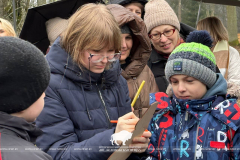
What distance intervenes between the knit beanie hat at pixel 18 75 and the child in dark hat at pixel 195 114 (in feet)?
3.51

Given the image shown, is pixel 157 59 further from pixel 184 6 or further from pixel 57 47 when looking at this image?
pixel 184 6

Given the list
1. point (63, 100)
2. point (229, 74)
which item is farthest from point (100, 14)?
point (229, 74)

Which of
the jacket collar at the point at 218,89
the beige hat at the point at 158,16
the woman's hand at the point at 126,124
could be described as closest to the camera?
the woman's hand at the point at 126,124

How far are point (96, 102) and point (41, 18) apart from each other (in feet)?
5.74

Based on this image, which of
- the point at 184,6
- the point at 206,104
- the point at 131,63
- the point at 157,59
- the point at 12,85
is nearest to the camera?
the point at 12,85

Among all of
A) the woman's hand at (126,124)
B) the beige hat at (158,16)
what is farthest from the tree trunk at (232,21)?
the woman's hand at (126,124)

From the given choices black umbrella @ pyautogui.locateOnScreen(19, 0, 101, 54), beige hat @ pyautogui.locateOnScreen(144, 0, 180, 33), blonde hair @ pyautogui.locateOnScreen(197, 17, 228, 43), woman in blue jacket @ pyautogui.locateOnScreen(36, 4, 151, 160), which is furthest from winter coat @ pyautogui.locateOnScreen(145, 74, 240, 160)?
black umbrella @ pyautogui.locateOnScreen(19, 0, 101, 54)

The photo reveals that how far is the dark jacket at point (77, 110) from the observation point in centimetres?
153

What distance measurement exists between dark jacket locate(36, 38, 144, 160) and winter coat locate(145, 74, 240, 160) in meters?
0.35

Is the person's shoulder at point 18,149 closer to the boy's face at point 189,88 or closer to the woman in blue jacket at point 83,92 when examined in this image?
the woman in blue jacket at point 83,92

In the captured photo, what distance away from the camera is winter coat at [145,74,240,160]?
5.98 feet

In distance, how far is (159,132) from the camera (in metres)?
2.04

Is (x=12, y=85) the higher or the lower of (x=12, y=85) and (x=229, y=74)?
the higher

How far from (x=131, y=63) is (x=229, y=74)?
3.68ft
